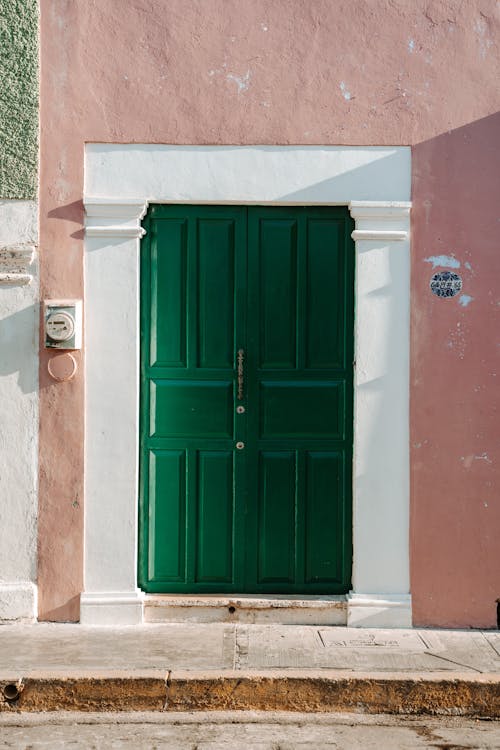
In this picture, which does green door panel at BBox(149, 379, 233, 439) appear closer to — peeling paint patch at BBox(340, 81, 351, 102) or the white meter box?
the white meter box

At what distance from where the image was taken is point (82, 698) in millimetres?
5176

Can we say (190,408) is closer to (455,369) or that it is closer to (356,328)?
(356,328)

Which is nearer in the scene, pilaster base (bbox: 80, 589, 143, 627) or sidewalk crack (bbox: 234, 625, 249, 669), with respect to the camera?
sidewalk crack (bbox: 234, 625, 249, 669)

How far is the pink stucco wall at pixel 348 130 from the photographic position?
6.16 metres

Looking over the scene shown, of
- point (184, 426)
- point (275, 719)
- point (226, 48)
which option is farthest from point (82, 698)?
point (226, 48)

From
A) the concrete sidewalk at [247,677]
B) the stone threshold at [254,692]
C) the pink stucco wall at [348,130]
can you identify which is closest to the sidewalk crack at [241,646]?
the concrete sidewalk at [247,677]

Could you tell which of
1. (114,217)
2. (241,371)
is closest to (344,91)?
(114,217)

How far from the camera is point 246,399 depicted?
20.6 feet

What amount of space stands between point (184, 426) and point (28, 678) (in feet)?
5.87

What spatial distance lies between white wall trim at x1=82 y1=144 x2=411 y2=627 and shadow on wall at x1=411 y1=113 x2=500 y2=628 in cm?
10

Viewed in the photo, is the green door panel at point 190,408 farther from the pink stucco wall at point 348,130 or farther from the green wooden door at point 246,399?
the pink stucco wall at point 348,130

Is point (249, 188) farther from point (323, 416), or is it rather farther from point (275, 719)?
point (275, 719)

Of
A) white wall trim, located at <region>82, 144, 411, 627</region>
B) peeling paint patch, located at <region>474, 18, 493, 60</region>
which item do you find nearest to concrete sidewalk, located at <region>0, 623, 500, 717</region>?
white wall trim, located at <region>82, 144, 411, 627</region>

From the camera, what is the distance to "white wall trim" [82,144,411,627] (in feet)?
20.2
